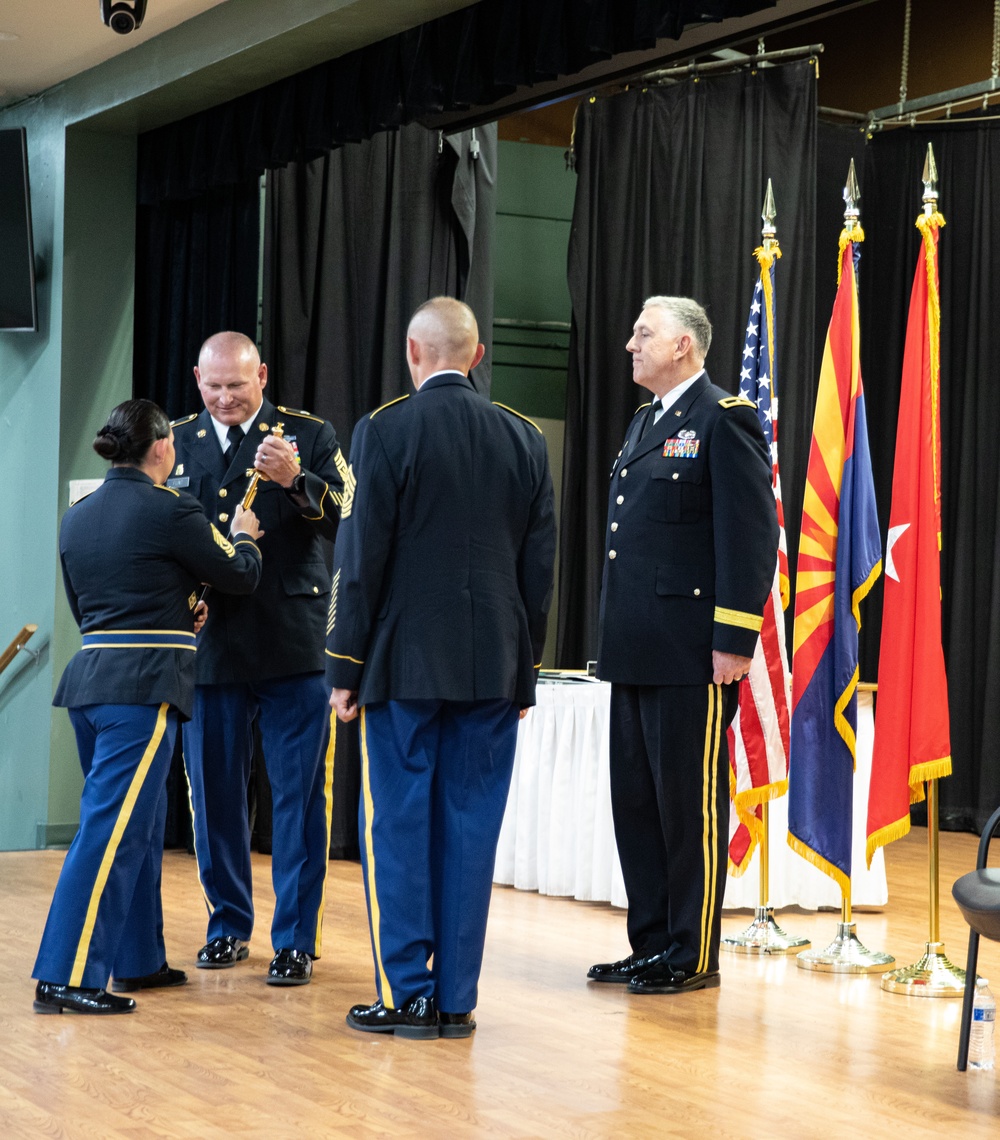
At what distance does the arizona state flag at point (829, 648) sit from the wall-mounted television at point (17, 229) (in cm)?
336

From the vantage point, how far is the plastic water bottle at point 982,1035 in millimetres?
3193

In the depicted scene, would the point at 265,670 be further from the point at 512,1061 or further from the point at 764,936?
the point at 764,936

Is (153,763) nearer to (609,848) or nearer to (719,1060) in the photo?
(719,1060)

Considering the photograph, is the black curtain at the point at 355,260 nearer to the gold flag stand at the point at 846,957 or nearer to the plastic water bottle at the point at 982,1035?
the gold flag stand at the point at 846,957

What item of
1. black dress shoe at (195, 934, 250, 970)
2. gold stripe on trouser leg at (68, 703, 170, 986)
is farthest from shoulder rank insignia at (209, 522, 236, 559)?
black dress shoe at (195, 934, 250, 970)

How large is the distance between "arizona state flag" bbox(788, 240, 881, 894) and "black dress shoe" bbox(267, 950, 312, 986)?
1.40 meters

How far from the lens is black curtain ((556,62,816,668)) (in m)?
7.46

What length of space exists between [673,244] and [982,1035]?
16.4 ft

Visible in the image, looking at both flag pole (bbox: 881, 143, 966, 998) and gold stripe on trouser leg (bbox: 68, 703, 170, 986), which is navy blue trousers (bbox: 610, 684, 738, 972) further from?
gold stripe on trouser leg (bbox: 68, 703, 170, 986)

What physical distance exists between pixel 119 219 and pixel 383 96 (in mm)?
1875

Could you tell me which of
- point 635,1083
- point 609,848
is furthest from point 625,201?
point 635,1083

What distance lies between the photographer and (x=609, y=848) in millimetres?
5219

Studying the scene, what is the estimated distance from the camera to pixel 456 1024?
334cm

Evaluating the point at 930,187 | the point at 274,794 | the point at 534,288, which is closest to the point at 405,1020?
the point at 274,794
